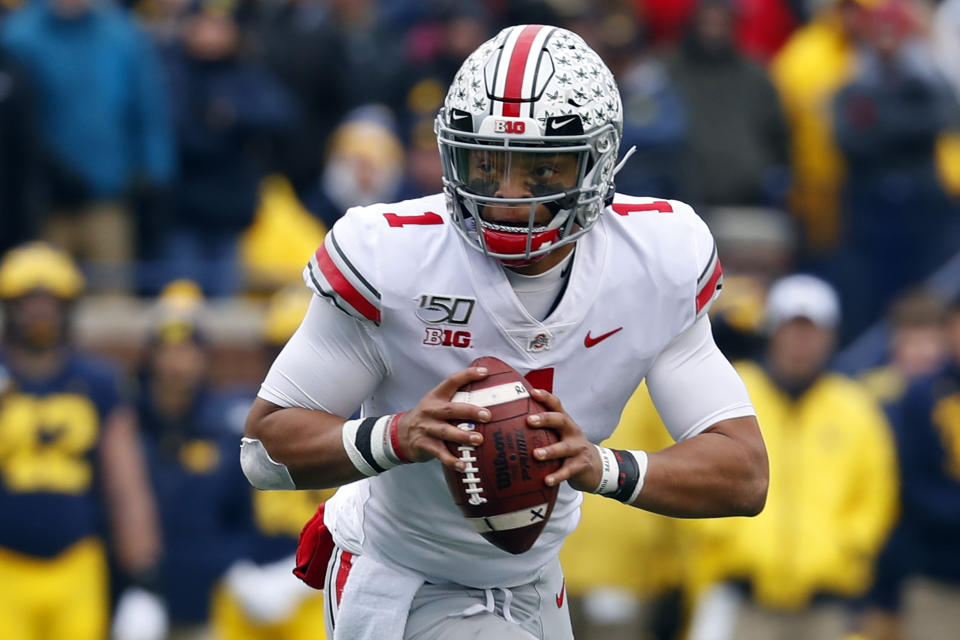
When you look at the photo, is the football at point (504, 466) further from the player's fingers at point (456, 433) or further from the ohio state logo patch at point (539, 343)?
the ohio state logo patch at point (539, 343)

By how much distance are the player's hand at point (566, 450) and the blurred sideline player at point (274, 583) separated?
12.5ft

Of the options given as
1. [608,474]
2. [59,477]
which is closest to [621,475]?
[608,474]

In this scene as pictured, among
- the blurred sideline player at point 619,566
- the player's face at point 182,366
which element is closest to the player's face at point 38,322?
the player's face at point 182,366

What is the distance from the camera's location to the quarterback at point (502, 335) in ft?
12.4

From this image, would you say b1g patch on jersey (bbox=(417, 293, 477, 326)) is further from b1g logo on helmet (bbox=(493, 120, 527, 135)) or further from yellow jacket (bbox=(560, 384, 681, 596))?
yellow jacket (bbox=(560, 384, 681, 596))

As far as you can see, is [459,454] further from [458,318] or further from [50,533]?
[50,533]

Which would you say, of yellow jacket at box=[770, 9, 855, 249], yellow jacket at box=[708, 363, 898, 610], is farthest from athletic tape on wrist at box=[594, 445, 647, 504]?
yellow jacket at box=[770, 9, 855, 249]

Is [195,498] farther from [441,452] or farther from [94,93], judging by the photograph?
[441,452]

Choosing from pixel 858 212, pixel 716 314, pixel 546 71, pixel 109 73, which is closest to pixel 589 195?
pixel 546 71

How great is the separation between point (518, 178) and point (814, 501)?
12.9ft

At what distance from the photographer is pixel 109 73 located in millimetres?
8945

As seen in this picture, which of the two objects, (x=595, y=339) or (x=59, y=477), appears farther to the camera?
(x=59, y=477)

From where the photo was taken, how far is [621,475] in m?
3.71

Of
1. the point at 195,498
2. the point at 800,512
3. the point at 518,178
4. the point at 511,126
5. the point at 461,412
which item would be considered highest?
the point at 511,126
